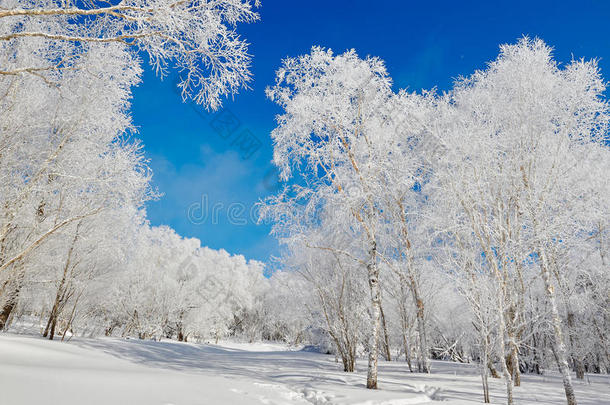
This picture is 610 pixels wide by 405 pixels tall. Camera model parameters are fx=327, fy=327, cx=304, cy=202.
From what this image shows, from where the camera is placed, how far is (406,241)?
12367 millimetres

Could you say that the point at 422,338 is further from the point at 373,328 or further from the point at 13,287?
the point at 13,287

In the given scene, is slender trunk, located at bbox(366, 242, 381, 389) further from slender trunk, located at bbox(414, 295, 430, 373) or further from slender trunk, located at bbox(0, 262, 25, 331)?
slender trunk, located at bbox(0, 262, 25, 331)

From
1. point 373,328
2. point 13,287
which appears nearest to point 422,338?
point 373,328

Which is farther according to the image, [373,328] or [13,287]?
[13,287]

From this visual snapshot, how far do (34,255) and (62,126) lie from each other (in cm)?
517

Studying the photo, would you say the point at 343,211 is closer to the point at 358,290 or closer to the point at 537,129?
the point at 358,290

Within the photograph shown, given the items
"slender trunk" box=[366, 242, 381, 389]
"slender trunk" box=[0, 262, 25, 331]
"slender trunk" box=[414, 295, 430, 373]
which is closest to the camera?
"slender trunk" box=[366, 242, 381, 389]

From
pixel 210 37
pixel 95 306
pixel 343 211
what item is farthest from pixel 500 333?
pixel 95 306

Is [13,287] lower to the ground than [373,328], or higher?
higher

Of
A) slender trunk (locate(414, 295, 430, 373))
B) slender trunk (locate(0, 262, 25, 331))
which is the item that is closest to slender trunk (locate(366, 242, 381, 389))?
slender trunk (locate(414, 295, 430, 373))

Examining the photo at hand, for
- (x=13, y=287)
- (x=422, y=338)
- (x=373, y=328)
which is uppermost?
(x=13, y=287)

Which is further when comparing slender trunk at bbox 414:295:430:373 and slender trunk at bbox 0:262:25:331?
slender trunk at bbox 414:295:430:373

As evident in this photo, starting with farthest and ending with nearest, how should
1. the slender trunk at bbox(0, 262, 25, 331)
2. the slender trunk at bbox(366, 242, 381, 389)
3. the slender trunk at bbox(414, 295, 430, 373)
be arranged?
1. the slender trunk at bbox(414, 295, 430, 373)
2. the slender trunk at bbox(0, 262, 25, 331)
3. the slender trunk at bbox(366, 242, 381, 389)

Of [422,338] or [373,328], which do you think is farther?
[422,338]
